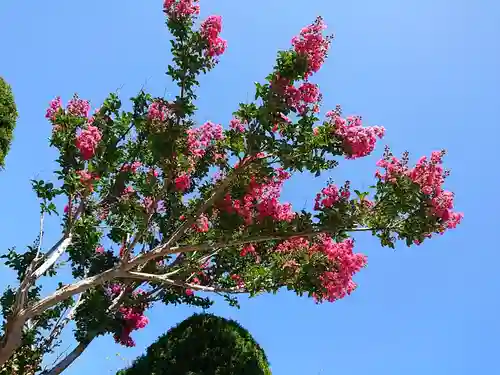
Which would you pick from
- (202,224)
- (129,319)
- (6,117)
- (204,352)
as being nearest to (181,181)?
(202,224)

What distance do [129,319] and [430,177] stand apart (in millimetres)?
6880

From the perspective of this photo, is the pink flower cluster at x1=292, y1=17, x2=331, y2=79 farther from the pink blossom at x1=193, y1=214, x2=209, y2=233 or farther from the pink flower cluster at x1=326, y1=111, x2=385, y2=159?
the pink blossom at x1=193, y1=214, x2=209, y2=233

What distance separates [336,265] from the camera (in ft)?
26.1

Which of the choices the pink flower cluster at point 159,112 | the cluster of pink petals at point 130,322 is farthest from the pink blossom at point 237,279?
the pink flower cluster at point 159,112

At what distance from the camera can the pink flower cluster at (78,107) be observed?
8938 mm

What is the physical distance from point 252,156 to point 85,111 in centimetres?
311

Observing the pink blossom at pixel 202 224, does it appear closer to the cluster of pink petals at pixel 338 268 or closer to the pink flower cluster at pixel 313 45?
the cluster of pink petals at pixel 338 268

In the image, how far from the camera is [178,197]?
886cm

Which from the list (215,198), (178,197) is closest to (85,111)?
(178,197)

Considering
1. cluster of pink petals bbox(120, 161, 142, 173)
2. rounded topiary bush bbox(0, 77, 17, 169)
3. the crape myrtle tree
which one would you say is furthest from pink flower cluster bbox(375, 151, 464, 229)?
rounded topiary bush bbox(0, 77, 17, 169)

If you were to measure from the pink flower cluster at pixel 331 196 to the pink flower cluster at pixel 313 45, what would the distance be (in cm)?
167

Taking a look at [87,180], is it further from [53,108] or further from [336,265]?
Result: [336,265]

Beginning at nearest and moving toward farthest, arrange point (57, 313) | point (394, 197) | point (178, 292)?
point (394, 197) → point (57, 313) → point (178, 292)

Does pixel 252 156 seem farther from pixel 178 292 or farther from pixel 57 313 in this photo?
pixel 57 313
